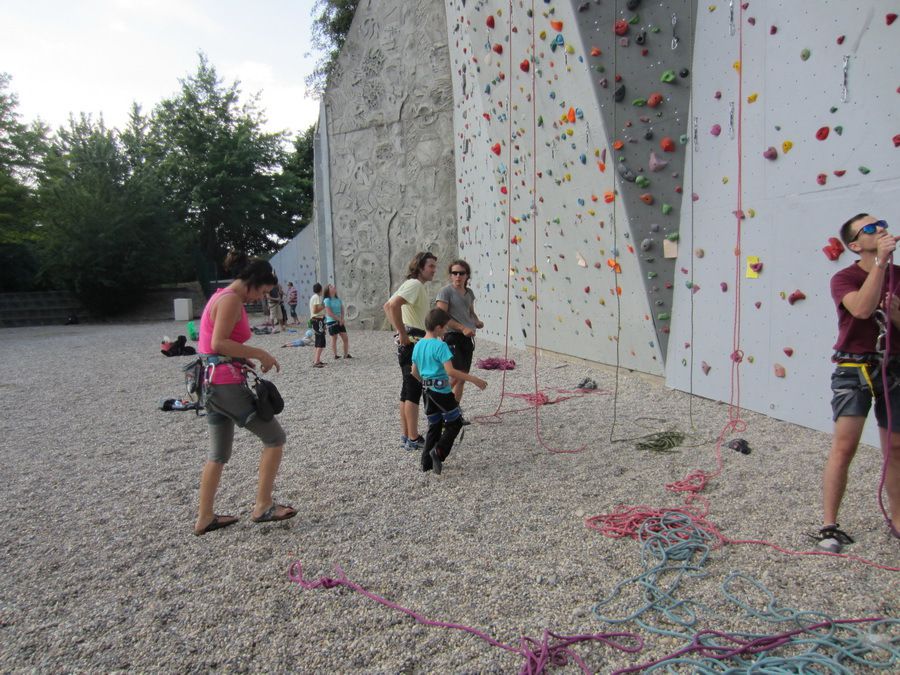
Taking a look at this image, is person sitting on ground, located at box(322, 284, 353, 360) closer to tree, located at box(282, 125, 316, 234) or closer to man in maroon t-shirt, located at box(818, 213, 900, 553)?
man in maroon t-shirt, located at box(818, 213, 900, 553)

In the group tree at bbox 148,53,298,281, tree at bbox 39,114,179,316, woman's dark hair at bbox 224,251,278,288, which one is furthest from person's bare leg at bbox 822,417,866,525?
tree at bbox 148,53,298,281

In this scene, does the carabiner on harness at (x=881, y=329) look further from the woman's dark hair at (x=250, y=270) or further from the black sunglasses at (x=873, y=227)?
the woman's dark hair at (x=250, y=270)

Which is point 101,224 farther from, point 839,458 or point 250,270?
point 839,458

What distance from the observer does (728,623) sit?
240 centimetres

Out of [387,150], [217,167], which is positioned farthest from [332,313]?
[217,167]

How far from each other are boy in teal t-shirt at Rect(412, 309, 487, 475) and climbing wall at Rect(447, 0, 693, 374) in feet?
8.09

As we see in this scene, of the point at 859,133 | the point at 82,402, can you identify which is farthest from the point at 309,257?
the point at 859,133

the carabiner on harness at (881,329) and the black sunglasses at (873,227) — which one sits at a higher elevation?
the black sunglasses at (873,227)

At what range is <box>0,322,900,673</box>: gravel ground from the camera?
2.45 metres

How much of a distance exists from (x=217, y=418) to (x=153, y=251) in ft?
83.5

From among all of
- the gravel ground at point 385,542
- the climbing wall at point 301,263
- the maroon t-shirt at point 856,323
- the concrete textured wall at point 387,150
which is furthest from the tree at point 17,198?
the maroon t-shirt at point 856,323

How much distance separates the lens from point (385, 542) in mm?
3330

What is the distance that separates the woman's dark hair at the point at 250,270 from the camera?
335 cm

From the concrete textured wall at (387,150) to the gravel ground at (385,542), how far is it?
9347 mm
